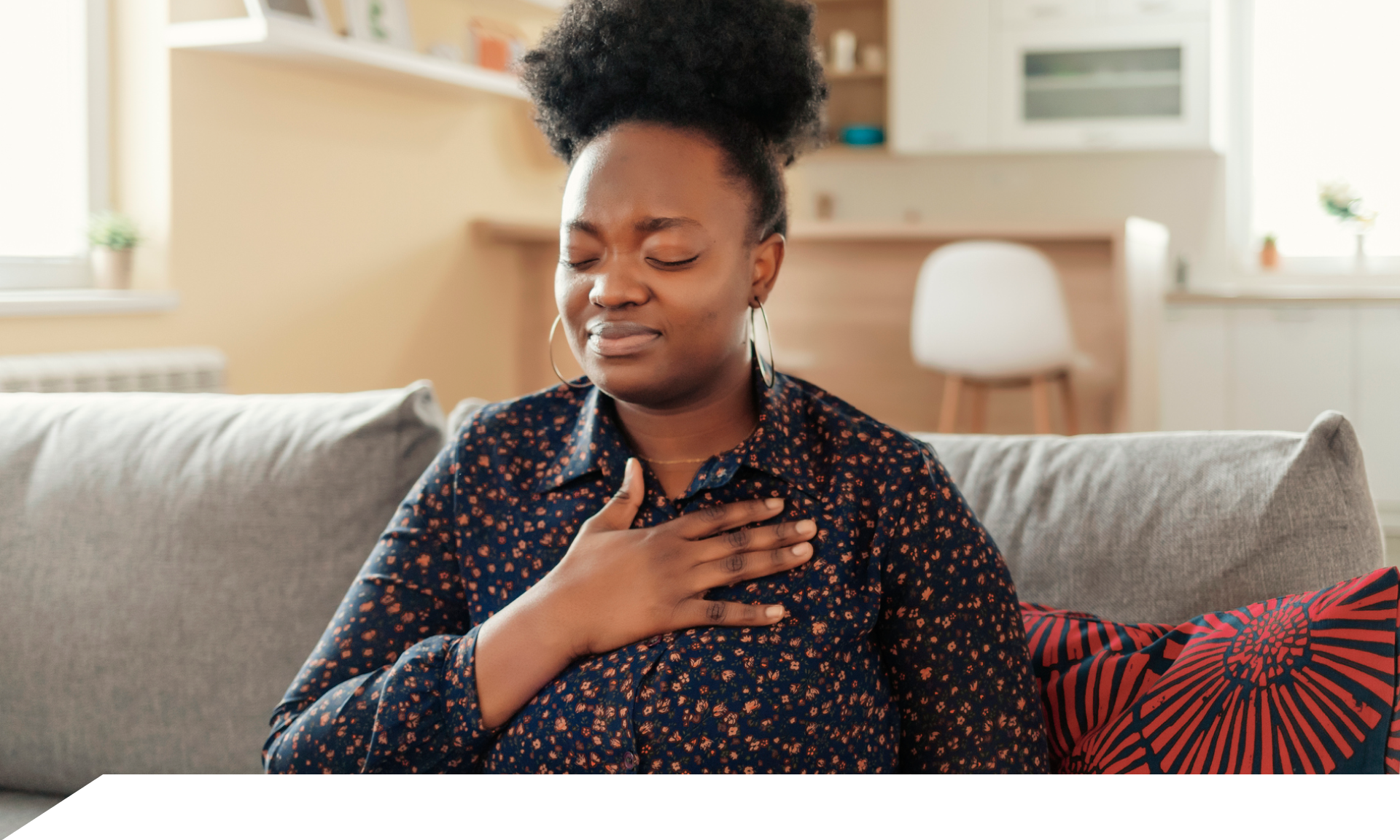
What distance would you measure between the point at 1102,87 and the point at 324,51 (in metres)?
3.43

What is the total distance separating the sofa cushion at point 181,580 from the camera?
4.32 ft

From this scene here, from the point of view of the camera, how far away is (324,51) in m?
3.09

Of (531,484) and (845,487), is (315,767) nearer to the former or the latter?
(531,484)

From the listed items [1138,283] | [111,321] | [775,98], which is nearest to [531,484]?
[775,98]

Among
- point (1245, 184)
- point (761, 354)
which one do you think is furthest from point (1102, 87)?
point (761, 354)

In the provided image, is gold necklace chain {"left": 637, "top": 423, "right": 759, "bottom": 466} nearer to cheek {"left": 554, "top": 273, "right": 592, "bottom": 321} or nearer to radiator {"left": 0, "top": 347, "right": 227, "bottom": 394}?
cheek {"left": 554, "top": 273, "right": 592, "bottom": 321}

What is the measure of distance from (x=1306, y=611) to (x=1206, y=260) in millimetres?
4876

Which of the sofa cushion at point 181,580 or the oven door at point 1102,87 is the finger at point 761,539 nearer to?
the sofa cushion at point 181,580

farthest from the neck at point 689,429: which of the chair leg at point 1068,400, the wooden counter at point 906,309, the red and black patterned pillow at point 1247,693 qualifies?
the chair leg at point 1068,400

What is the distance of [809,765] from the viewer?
87 centimetres

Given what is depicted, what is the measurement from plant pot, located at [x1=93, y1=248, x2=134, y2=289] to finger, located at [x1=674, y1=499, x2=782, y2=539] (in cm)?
245

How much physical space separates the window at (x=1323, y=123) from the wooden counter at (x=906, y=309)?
4.98ft

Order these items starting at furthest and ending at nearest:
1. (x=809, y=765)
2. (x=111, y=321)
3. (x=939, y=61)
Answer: (x=939, y=61) < (x=111, y=321) < (x=809, y=765)

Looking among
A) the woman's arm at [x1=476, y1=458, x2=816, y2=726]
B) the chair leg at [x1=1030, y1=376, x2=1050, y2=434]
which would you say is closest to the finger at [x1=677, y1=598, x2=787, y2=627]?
the woman's arm at [x1=476, y1=458, x2=816, y2=726]
